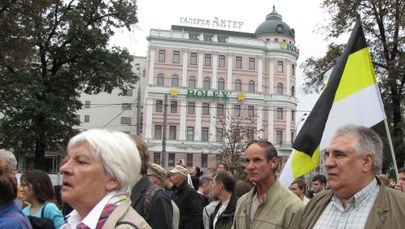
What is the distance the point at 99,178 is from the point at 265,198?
207 centimetres

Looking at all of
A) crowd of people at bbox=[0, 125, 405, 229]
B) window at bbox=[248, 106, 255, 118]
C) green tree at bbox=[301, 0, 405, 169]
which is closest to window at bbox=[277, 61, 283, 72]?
window at bbox=[248, 106, 255, 118]

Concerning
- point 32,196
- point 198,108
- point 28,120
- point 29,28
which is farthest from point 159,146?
point 32,196

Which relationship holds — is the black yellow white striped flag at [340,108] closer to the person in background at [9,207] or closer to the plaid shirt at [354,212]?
the plaid shirt at [354,212]

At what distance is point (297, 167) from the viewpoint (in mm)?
4691

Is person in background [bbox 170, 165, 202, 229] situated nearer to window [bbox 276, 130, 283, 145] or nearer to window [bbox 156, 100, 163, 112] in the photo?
window [bbox 156, 100, 163, 112]

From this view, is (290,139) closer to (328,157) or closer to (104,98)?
(104,98)

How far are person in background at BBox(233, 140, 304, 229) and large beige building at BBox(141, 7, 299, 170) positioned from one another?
5488 cm

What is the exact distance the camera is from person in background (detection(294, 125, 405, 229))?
9.77 feet

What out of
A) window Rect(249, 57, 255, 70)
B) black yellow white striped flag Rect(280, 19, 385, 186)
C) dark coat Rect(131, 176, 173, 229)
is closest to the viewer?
dark coat Rect(131, 176, 173, 229)

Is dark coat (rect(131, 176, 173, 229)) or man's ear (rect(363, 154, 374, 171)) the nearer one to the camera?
man's ear (rect(363, 154, 374, 171))

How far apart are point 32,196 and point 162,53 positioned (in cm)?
5834

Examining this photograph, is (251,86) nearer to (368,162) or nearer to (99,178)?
(368,162)

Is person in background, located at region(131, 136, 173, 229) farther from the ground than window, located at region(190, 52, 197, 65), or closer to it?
closer to it

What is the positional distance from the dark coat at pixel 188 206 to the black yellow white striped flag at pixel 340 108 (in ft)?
9.60
